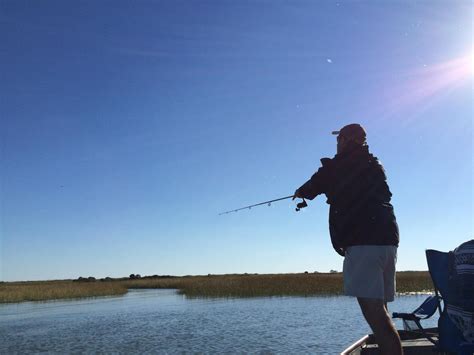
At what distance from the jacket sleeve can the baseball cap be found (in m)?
0.32

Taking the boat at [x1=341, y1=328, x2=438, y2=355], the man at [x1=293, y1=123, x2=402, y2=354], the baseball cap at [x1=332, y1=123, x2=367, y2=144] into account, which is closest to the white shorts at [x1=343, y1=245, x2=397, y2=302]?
the man at [x1=293, y1=123, x2=402, y2=354]

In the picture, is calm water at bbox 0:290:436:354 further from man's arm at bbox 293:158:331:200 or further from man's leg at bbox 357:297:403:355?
man's arm at bbox 293:158:331:200

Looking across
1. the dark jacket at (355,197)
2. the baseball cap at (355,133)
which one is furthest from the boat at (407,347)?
the baseball cap at (355,133)

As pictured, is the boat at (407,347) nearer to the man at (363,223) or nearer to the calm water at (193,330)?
the man at (363,223)

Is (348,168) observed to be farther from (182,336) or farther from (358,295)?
(182,336)

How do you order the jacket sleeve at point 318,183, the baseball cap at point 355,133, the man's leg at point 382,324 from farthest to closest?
the baseball cap at point 355,133, the jacket sleeve at point 318,183, the man's leg at point 382,324

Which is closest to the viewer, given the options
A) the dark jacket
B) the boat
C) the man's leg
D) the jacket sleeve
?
the man's leg

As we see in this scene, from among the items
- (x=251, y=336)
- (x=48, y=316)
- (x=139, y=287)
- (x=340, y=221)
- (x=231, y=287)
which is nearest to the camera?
(x=340, y=221)

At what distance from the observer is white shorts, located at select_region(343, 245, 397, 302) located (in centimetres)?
375

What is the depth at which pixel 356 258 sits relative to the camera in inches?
152

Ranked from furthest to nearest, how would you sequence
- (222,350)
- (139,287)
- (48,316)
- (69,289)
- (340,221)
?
(139,287) < (69,289) < (48,316) < (222,350) < (340,221)

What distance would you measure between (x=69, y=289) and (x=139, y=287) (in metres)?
26.3

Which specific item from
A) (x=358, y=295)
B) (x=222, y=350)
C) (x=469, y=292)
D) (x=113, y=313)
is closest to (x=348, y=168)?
(x=358, y=295)

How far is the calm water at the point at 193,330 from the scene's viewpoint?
51.5 ft
